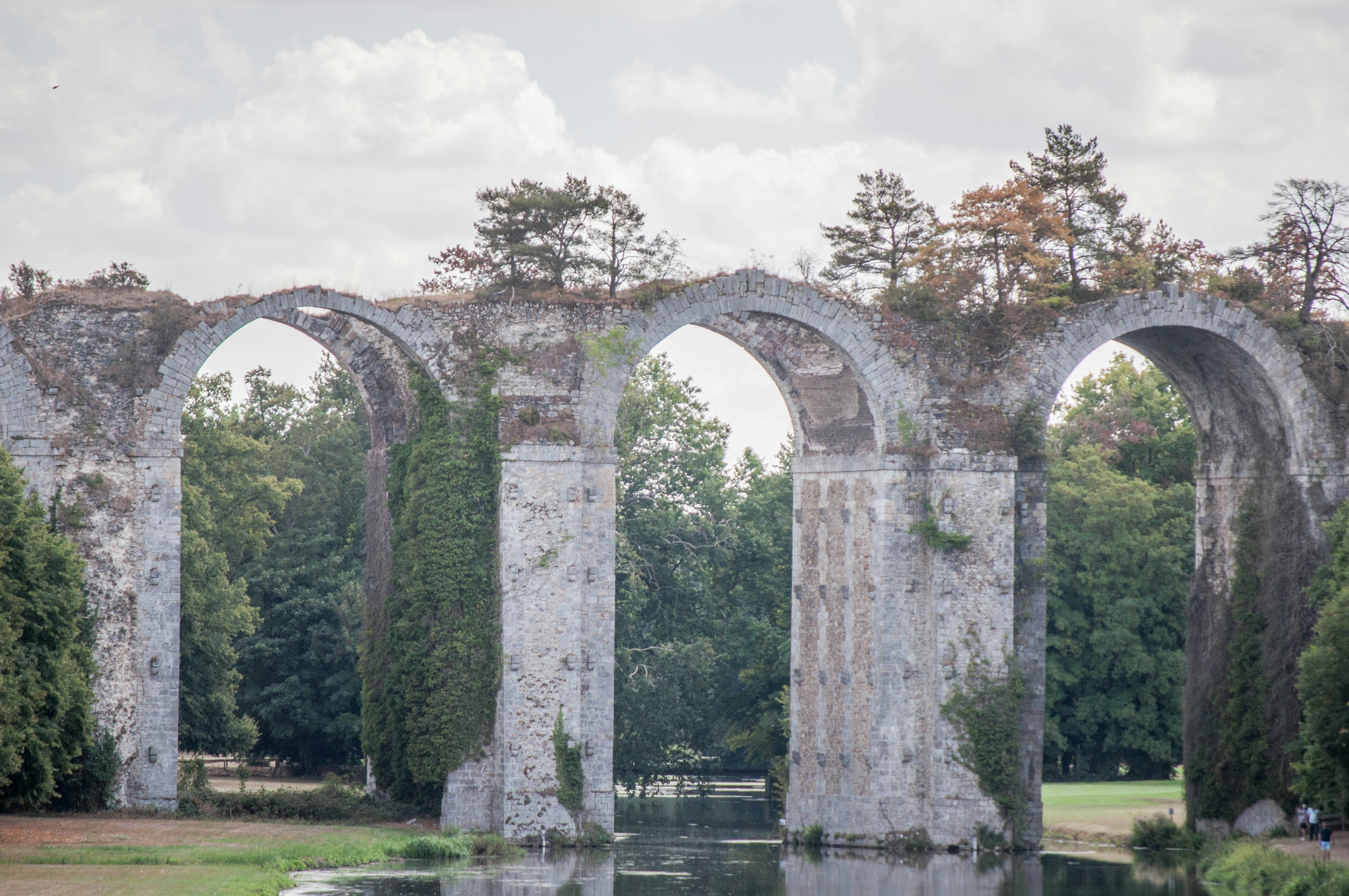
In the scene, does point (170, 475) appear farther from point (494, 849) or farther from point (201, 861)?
point (494, 849)

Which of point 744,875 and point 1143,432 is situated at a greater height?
point 1143,432

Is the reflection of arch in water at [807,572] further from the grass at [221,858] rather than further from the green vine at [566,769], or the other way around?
the grass at [221,858]

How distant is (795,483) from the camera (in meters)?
29.6

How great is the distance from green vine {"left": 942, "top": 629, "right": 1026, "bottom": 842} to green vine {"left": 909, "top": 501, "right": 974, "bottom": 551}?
132 centimetres

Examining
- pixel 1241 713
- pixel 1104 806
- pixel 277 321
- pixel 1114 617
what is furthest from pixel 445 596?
pixel 1114 617

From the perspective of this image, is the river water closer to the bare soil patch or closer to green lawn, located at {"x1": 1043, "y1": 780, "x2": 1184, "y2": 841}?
the bare soil patch

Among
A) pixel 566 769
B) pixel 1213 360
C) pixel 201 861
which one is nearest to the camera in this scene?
pixel 201 861

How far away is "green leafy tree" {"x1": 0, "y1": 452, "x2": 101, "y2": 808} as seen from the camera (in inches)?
812

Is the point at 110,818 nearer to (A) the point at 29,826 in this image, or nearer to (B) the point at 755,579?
(A) the point at 29,826

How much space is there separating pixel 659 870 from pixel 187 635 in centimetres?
1250

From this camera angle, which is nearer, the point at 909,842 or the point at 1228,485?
the point at 909,842

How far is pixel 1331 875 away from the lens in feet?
71.0

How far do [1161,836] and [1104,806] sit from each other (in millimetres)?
4109

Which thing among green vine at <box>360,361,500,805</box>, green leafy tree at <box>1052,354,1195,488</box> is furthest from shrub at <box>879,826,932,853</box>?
green leafy tree at <box>1052,354,1195,488</box>
